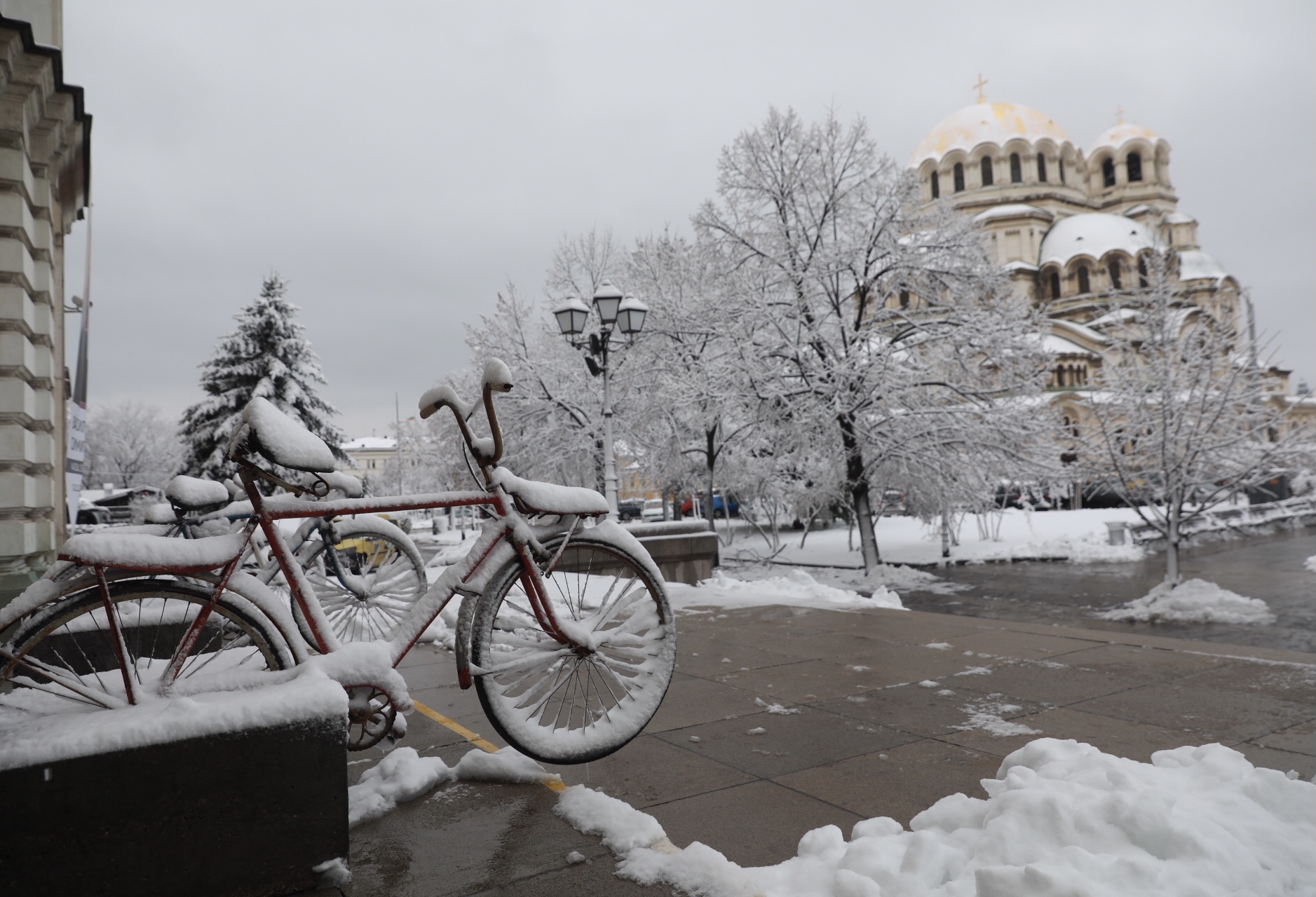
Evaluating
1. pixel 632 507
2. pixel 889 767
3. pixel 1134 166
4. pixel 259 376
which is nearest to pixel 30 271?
pixel 889 767

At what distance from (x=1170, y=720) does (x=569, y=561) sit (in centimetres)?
303

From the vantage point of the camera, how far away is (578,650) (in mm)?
3516

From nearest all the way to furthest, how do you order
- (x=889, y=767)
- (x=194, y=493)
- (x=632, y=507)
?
(x=194, y=493)
(x=889, y=767)
(x=632, y=507)

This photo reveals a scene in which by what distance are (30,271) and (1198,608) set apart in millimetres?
15053

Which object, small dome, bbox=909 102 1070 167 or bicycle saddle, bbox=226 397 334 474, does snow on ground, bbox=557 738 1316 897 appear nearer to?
bicycle saddle, bbox=226 397 334 474

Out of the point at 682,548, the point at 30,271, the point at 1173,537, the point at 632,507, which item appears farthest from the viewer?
the point at 632,507

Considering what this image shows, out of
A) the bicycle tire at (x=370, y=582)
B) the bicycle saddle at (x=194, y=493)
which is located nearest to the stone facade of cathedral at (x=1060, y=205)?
the bicycle tire at (x=370, y=582)

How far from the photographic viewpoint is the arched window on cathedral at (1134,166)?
6819 centimetres

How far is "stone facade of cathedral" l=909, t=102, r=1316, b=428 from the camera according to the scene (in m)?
59.8

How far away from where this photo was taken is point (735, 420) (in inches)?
883

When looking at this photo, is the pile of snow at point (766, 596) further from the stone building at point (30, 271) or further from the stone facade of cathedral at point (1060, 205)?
→ the stone facade of cathedral at point (1060, 205)

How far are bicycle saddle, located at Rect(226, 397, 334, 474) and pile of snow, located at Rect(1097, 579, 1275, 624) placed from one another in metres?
13.0

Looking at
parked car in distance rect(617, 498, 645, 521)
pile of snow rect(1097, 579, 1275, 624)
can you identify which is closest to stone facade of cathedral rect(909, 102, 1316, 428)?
parked car in distance rect(617, 498, 645, 521)

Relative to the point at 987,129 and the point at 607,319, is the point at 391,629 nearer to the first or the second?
the point at 607,319
